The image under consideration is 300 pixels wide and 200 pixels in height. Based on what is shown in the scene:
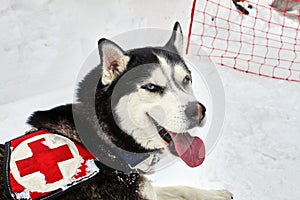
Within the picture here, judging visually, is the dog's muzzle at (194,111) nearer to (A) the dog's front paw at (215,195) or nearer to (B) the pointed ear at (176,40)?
(B) the pointed ear at (176,40)

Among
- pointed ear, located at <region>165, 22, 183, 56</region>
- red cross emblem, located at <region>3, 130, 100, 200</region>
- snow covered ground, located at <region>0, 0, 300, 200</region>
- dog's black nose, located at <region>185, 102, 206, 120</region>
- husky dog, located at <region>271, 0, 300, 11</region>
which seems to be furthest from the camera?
husky dog, located at <region>271, 0, 300, 11</region>

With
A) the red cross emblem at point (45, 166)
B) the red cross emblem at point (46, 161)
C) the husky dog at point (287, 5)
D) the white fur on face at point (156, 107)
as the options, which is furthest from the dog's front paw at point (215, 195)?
the husky dog at point (287, 5)

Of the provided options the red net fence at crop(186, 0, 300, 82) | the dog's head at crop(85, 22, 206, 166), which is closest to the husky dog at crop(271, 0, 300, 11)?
the red net fence at crop(186, 0, 300, 82)

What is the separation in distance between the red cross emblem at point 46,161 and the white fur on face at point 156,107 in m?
0.35

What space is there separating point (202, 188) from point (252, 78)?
79.9 inches

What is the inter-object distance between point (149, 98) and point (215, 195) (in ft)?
4.14

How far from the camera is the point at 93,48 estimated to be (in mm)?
4160

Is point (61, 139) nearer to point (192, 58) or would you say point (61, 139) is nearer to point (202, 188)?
point (202, 188)

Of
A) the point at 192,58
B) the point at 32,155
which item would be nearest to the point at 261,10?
the point at 192,58

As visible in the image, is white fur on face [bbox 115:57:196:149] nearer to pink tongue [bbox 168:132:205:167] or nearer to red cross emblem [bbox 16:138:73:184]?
pink tongue [bbox 168:132:205:167]

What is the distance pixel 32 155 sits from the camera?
1.88 metres

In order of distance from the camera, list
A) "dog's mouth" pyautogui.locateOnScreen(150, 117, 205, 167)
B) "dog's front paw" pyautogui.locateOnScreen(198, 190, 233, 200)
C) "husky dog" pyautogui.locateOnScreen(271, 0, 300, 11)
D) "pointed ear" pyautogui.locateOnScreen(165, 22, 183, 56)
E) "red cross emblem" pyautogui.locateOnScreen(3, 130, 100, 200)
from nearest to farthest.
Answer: "red cross emblem" pyautogui.locateOnScreen(3, 130, 100, 200) < "dog's mouth" pyautogui.locateOnScreen(150, 117, 205, 167) < "pointed ear" pyautogui.locateOnScreen(165, 22, 183, 56) < "dog's front paw" pyautogui.locateOnScreen(198, 190, 233, 200) < "husky dog" pyautogui.locateOnScreen(271, 0, 300, 11)

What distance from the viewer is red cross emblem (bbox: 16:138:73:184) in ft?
5.98

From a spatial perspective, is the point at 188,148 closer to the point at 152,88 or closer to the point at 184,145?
the point at 184,145
